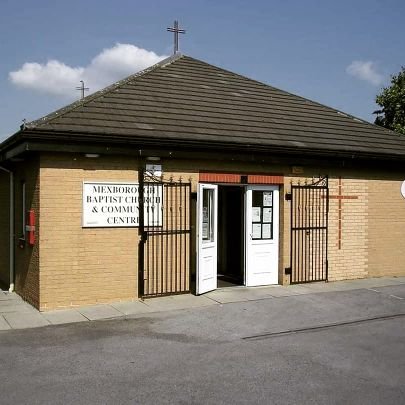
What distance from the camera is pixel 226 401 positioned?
5207mm

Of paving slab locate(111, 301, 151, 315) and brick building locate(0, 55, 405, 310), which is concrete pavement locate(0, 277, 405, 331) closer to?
paving slab locate(111, 301, 151, 315)

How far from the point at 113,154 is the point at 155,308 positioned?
2.77 m

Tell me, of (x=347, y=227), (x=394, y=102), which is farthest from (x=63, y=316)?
(x=394, y=102)

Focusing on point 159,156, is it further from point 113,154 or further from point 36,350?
point 36,350

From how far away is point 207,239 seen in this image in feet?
34.8

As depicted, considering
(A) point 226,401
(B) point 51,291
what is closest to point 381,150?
(B) point 51,291

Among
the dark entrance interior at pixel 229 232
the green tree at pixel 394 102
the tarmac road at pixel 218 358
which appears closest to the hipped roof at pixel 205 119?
the dark entrance interior at pixel 229 232

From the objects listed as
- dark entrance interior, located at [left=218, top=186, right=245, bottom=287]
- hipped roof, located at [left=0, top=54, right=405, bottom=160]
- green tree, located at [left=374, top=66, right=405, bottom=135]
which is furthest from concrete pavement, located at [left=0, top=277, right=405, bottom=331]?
green tree, located at [left=374, top=66, right=405, bottom=135]

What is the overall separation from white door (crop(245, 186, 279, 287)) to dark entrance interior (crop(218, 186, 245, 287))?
157 cm

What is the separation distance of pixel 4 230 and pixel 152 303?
504 centimetres

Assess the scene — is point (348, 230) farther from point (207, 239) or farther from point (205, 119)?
point (205, 119)

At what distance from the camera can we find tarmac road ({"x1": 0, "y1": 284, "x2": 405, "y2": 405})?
5.40 metres

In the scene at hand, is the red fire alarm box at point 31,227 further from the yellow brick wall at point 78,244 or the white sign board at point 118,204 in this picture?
the white sign board at point 118,204

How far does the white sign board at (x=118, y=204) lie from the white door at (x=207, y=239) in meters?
0.85
